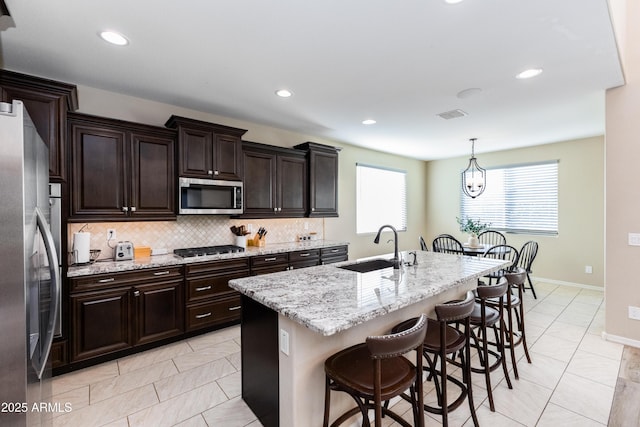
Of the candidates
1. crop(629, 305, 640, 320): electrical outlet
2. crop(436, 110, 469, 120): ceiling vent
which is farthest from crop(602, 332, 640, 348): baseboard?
crop(436, 110, 469, 120): ceiling vent

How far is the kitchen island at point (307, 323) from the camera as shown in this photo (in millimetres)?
1545

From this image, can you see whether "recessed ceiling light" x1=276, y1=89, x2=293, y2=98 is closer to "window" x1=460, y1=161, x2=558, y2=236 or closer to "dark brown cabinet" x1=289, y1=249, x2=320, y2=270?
"dark brown cabinet" x1=289, y1=249, x2=320, y2=270

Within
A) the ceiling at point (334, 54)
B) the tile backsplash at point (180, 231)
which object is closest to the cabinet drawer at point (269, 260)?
the tile backsplash at point (180, 231)

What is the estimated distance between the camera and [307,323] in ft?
4.47

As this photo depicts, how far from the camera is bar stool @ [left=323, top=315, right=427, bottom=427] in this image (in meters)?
1.33

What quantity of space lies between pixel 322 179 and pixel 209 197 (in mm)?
1899

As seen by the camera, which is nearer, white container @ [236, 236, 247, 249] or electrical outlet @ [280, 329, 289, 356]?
electrical outlet @ [280, 329, 289, 356]

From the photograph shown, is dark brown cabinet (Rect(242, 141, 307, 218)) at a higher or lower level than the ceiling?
lower

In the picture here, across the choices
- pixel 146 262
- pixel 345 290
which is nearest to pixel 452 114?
pixel 345 290

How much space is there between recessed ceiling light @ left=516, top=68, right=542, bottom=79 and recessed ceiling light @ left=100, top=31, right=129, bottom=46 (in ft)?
11.3

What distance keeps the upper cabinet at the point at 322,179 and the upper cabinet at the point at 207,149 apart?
1250mm

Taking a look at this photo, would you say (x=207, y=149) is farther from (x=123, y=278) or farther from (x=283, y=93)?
(x=123, y=278)

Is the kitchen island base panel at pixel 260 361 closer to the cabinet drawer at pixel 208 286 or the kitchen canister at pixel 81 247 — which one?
the cabinet drawer at pixel 208 286

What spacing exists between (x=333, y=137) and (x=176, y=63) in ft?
9.93
